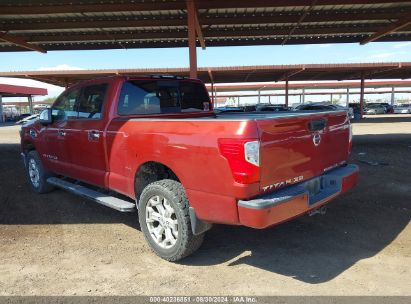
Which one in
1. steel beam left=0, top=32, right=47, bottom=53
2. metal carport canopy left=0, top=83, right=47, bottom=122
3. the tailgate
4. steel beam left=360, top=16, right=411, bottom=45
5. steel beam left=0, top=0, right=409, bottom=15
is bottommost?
the tailgate

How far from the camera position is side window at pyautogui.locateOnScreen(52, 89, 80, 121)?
5.53 metres

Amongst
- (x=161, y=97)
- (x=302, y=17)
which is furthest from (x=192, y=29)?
(x=161, y=97)

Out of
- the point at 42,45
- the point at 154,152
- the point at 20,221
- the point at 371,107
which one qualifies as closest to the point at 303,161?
the point at 154,152

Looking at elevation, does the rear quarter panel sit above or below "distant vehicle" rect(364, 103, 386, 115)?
above

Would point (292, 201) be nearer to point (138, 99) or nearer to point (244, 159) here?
point (244, 159)

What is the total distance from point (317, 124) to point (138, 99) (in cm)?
233

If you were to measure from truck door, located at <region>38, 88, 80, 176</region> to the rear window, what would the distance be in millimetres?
1156

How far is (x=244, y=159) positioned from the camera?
3105 mm

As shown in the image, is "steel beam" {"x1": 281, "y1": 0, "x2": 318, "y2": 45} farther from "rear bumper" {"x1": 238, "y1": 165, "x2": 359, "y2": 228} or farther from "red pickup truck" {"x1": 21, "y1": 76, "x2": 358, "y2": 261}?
"rear bumper" {"x1": 238, "y1": 165, "x2": 359, "y2": 228}

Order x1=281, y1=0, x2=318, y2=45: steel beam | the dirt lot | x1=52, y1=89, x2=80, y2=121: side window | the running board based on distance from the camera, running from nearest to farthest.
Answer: the dirt lot
the running board
x1=52, y1=89, x2=80, y2=121: side window
x1=281, y1=0, x2=318, y2=45: steel beam

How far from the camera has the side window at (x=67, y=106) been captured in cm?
553

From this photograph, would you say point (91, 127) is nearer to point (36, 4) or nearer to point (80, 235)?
point (80, 235)

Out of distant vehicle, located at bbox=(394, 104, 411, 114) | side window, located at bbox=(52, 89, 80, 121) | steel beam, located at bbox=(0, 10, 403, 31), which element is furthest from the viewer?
distant vehicle, located at bbox=(394, 104, 411, 114)

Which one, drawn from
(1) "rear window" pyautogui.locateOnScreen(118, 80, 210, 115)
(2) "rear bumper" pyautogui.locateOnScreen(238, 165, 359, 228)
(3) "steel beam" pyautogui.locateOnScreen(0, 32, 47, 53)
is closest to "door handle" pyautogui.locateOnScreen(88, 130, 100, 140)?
(1) "rear window" pyautogui.locateOnScreen(118, 80, 210, 115)
